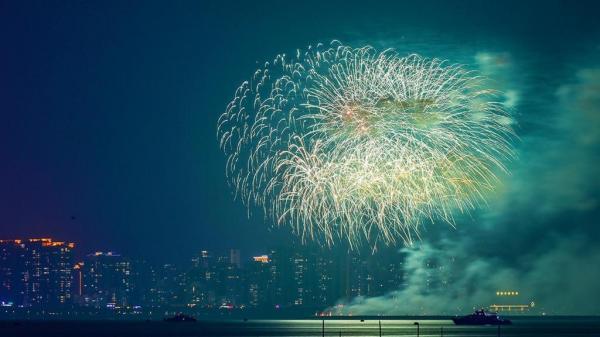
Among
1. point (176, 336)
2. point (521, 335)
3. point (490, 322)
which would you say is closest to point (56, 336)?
point (176, 336)

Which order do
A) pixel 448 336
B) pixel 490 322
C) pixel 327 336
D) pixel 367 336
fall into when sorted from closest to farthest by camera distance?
1. pixel 367 336
2. pixel 327 336
3. pixel 448 336
4. pixel 490 322

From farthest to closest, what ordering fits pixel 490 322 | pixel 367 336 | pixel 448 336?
pixel 490 322, pixel 448 336, pixel 367 336

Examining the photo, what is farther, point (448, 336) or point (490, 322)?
point (490, 322)

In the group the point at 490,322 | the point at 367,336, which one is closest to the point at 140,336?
the point at 367,336

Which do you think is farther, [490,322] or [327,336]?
[490,322]

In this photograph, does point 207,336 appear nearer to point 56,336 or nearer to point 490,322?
point 56,336

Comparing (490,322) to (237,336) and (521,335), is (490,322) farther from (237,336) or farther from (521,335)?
(237,336)

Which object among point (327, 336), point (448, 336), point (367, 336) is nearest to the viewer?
point (367, 336)
